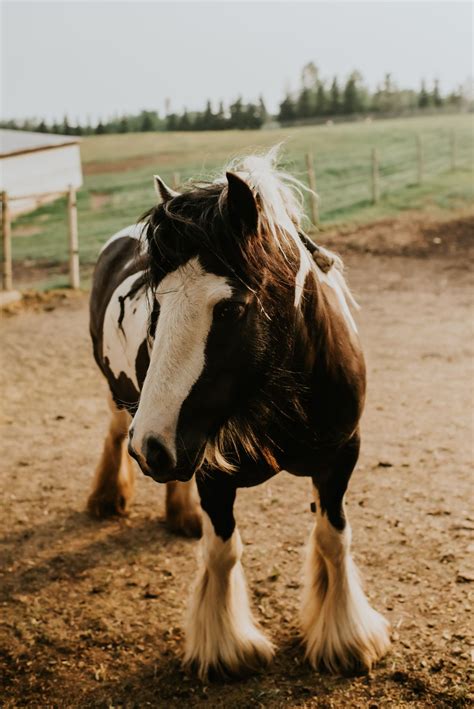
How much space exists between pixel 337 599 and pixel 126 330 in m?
1.73

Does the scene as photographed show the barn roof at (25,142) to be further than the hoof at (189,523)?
Yes

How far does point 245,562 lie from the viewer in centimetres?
409

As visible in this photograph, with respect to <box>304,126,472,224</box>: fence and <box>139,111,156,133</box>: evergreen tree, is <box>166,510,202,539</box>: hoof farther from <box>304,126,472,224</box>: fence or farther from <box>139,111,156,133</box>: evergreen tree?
<box>139,111,156,133</box>: evergreen tree

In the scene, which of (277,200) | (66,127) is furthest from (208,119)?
(277,200)

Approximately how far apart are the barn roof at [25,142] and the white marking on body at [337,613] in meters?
25.1

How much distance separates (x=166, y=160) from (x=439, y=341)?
92.3 ft

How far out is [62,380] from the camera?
25.6 ft

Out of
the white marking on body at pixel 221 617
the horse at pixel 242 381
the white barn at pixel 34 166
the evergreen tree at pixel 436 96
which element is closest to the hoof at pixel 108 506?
the horse at pixel 242 381

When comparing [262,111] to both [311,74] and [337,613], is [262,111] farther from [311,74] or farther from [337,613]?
[337,613]

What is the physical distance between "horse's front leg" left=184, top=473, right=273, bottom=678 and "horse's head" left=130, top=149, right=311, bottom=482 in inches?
37.7

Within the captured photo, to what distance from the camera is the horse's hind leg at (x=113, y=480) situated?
476cm

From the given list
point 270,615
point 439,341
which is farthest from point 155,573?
point 439,341

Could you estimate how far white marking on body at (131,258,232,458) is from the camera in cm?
207

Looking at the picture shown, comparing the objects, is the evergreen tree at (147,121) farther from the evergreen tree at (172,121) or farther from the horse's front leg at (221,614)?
the horse's front leg at (221,614)
